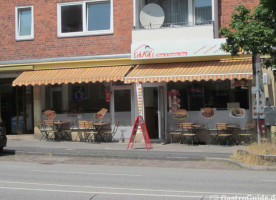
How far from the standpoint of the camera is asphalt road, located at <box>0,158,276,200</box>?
26.1 feet

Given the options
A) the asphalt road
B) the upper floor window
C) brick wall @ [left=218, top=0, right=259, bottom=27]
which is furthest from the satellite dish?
the asphalt road

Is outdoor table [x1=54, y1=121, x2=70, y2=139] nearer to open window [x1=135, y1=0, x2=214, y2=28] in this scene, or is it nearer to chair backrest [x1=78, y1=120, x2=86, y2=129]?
chair backrest [x1=78, y1=120, x2=86, y2=129]

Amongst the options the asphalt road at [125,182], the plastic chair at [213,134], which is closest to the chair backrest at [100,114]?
the plastic chair at [213,134]

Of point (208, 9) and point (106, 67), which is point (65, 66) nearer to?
point (106, 67)

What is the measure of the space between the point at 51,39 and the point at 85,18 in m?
1.94

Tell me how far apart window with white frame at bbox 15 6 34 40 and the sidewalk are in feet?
17.3

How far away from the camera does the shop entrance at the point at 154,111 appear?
1788 centimetres

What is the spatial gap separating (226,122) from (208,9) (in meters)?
4.89

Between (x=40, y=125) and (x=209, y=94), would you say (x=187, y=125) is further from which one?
(x=40, y=125)

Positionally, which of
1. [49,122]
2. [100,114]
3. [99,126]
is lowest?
[99,126]

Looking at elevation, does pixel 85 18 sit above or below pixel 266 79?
above

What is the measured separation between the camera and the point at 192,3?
17.8 m

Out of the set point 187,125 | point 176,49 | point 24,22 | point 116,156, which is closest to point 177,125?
point 187,125

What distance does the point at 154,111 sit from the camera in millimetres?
18812
